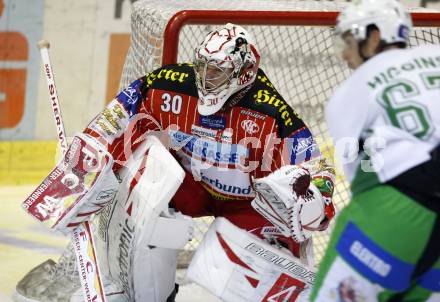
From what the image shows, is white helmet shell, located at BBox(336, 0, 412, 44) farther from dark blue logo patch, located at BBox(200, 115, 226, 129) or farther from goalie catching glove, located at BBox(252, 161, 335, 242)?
dark blue logo patch, located at BBox(200, 115, 226, 129)

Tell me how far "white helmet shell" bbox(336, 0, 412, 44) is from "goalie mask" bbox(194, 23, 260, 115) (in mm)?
712

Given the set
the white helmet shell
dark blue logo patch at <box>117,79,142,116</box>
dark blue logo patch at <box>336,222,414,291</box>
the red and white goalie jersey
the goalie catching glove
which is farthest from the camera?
dark blue logo patch at <box>117,79,142,116</box>

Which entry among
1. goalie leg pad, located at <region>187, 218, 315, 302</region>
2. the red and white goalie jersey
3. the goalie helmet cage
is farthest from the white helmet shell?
the goalie helmet cage

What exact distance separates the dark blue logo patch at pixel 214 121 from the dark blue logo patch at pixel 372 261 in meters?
0.99

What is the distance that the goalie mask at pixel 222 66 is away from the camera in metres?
3.49

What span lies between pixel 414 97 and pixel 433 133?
3.7 inches

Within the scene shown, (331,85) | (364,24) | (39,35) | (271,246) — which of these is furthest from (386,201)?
(39,35)

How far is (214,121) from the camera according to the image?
362 centimetres

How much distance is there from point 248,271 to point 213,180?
372 millimetres

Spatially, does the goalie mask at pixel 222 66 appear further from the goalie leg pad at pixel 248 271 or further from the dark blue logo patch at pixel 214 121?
the goalie leg pad at pixel 248 271

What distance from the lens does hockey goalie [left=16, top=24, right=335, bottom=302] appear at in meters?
3.46

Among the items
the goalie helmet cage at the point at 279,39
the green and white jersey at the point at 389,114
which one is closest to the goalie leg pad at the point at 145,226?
the goalie helmet cage at the point at 279,39

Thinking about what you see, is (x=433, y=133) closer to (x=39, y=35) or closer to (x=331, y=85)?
(x=331, y=85)

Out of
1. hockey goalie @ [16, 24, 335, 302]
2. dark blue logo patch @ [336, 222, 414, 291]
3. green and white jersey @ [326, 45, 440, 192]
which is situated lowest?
hockey goalie @ [16, 24, 335, 302]
